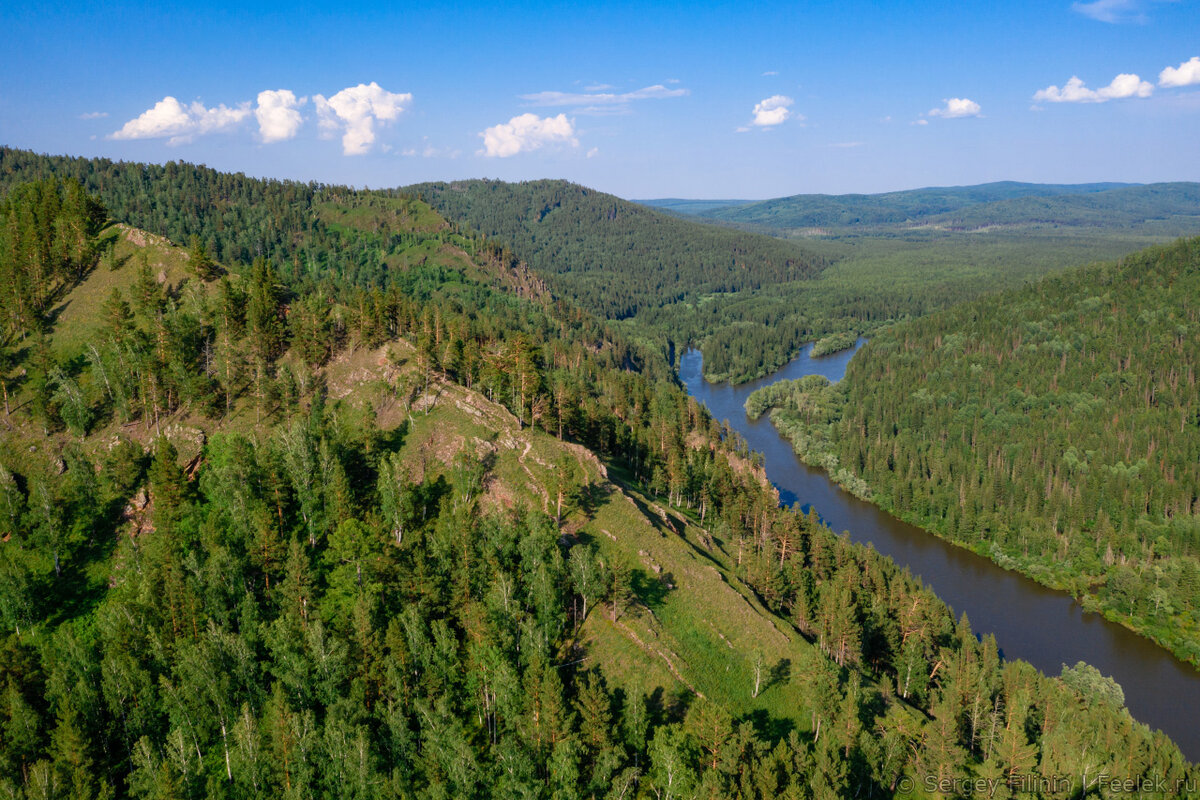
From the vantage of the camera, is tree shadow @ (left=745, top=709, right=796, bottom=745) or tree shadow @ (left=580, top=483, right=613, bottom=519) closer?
tree shadow @ (left=745, top=709, right=796, bottom=745)

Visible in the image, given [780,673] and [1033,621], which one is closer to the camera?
[780,673]

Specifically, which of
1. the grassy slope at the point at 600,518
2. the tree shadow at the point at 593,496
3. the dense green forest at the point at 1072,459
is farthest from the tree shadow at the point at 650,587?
the dense green forest at the point at 1072,459

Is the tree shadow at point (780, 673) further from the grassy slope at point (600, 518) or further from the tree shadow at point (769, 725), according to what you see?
the tree shadow at point (769, 725)

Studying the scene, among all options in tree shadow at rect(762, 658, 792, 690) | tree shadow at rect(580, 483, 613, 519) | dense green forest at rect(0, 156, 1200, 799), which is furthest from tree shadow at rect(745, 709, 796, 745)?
tree shadow at rect(580, 483, 613, 519)

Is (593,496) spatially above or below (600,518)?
above

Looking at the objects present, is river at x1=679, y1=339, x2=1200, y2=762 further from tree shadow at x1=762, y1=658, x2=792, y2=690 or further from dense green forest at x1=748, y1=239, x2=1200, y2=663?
tree shadow at x1=762, y1=658, x2=792, y2=690

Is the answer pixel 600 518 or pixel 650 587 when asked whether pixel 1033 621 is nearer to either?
pixel 650 587

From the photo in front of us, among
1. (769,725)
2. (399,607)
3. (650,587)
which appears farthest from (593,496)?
(769,725)

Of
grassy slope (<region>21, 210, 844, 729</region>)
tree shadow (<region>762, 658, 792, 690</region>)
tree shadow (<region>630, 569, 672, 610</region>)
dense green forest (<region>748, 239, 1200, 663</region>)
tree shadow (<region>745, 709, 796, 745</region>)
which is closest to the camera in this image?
tree shadow (<region>745, 709, 796, 745</region>)
